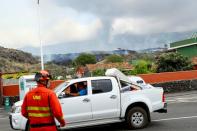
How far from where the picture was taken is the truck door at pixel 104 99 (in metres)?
12.8

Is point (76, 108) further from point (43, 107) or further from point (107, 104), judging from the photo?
point (43, 107)

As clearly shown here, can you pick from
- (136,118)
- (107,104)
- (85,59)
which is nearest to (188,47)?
(85,59)

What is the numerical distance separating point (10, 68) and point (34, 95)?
244ft

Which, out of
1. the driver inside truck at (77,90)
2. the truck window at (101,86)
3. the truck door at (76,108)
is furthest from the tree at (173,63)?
the truck door at (76,108)

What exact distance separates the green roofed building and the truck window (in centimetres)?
5377

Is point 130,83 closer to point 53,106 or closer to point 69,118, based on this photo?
point 69,118

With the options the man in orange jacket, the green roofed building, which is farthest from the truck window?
the green roofed building

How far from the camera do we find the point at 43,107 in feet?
23.3

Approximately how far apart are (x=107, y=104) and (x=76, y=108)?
89 cm

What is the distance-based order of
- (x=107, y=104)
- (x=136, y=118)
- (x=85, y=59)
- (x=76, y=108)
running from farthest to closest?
1. (x=85, y=59)
2. (x=136, y=118)
3. (x=107, y=104)
4. (x=76, y=108)

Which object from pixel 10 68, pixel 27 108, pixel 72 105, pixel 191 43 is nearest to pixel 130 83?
pixel 72 105

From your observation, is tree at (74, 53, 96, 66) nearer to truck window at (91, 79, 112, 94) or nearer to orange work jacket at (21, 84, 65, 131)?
truck window at (91, 79, 112, 94)

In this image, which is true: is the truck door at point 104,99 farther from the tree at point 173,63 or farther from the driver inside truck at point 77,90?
the tree at point 173,63

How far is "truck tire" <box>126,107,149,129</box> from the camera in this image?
520 inches
